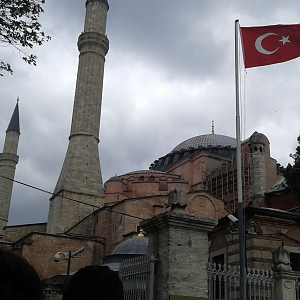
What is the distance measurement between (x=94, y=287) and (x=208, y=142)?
41.5 meters

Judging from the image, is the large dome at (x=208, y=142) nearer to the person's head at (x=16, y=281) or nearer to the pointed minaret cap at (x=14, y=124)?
the pointed minaret cap at (x=14, y=124)

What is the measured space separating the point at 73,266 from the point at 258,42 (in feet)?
59.9

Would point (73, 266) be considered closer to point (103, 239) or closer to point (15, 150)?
point (103, 239)

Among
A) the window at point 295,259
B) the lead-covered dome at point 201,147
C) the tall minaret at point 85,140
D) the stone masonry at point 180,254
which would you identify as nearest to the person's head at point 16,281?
the stone masonry at point 180,254

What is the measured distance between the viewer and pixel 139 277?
6238mm

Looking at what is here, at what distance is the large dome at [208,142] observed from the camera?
42406 mm

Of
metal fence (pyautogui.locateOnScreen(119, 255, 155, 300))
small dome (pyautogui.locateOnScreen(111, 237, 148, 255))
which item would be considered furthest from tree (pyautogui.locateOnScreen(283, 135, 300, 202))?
small dome (pyautogui.locateOnScreen(111, 237, 148, 255))

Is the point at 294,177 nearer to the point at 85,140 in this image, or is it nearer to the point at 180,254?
the point at 180,254

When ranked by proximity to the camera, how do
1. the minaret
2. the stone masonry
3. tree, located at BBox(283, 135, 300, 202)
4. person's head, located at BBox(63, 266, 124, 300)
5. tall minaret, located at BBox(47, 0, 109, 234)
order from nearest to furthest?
1. person's head, located at BBox(63, 266, 124, 300)
2. the stone masonry
3. tree, located at BBox(283, 135, 300, 202)
4. the minaret
5. tall minaret, located at BBox(47, 0, 109, 234)

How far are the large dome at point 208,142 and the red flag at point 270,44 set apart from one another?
1300 inches

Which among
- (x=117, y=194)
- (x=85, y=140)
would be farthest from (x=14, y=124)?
(x=117, y=194)

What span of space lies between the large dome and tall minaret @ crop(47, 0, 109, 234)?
14095 millimetres

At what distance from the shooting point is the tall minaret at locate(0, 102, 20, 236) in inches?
1430

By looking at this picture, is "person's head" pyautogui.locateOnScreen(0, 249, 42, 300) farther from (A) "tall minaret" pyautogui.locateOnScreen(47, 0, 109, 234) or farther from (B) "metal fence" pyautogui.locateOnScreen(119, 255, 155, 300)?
(A) "tall minaret" pyautogui.locateOnScreen(47, 0, 109, 234)
